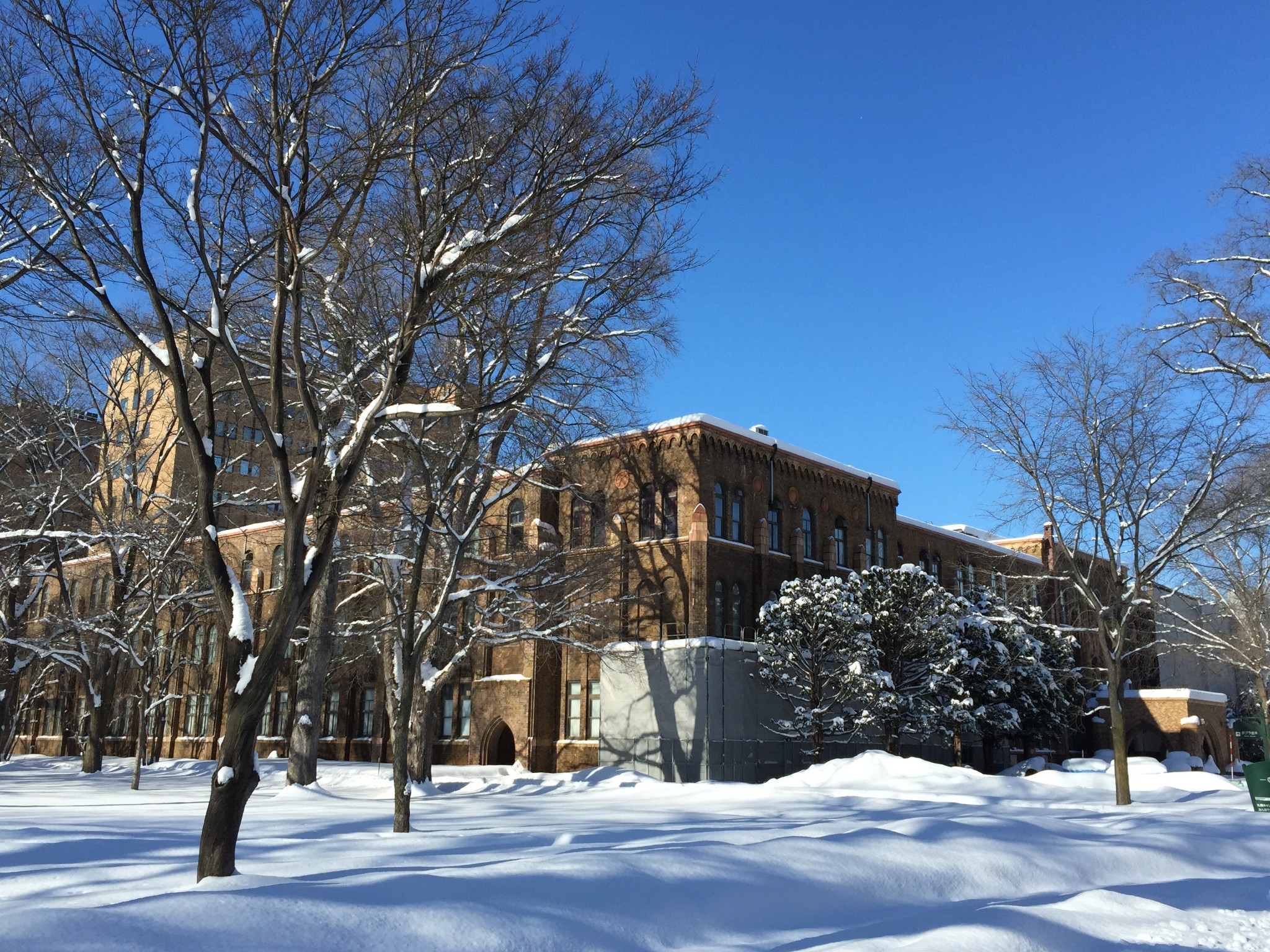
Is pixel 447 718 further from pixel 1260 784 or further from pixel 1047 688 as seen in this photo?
pixel 1260 784

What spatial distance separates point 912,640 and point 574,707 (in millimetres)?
11625

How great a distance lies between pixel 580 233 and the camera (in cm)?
1316

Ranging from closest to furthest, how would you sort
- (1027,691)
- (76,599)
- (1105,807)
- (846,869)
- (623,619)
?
(846,869), (1105,807), (623,619), (1027,691), (76,599)

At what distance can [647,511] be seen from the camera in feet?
122

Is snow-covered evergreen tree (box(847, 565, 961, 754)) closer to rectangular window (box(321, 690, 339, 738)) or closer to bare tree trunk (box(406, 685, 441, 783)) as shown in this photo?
Result: bare tree trunk (box(406, 685, 441, 783))

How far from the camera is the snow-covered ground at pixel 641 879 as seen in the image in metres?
6.67

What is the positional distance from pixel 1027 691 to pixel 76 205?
3710cm

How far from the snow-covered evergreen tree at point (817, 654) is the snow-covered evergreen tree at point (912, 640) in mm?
727

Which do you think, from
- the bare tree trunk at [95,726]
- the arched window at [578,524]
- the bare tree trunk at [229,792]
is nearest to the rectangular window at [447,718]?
the arched window at [578,524]

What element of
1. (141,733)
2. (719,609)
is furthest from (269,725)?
(719,609)

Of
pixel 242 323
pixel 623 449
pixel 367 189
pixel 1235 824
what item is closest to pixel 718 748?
pixel 623 449

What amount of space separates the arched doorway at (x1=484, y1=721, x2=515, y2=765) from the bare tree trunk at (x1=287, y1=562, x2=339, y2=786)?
518 inches

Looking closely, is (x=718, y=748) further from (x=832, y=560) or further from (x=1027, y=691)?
(x=1027, y=691)

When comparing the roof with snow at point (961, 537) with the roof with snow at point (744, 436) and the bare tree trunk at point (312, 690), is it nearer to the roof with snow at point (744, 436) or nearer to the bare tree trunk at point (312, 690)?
the roof with snow at point (744, 436)
